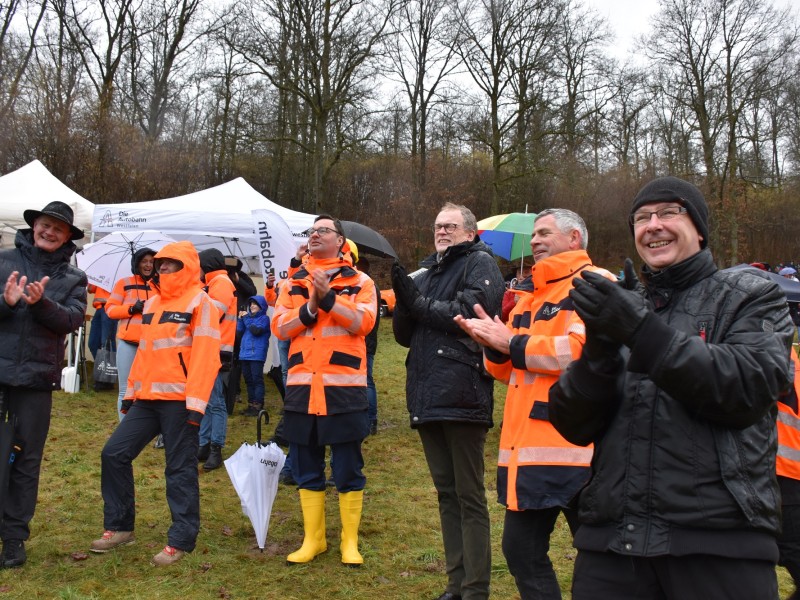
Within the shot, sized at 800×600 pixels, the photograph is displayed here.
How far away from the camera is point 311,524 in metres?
4.50

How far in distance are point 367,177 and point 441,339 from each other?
76.0 feet

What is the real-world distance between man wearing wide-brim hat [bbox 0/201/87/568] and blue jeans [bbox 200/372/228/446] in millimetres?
2561

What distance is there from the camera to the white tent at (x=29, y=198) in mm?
10651

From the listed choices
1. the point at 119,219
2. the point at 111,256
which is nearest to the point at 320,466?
the point at 111,256

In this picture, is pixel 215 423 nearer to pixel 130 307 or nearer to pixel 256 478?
pixel 130 307

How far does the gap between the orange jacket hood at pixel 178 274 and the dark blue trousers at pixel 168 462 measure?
0.74 meters

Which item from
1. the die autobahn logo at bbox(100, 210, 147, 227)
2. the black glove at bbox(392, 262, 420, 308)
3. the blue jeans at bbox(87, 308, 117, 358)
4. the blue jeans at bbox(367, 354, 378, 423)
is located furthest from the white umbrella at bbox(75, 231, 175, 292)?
the black glove at bbox(392, 262, 420, 308)

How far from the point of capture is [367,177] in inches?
1041

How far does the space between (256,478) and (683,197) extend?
3.40 m

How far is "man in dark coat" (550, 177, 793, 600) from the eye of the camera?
1717 millimetres

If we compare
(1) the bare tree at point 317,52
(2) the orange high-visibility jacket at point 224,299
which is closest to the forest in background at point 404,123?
(1) the bare tree at point 317,52

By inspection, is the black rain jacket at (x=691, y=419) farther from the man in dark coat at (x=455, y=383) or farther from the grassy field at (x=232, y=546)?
the grassy field at (x=232, y=546)

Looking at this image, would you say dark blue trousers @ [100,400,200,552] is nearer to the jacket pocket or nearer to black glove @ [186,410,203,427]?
black glove @ [186,410,203,427]

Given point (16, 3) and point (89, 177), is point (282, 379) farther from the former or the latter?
point (16, 3)
